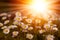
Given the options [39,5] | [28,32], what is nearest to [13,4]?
[39,5]

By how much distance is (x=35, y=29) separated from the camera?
3898 millimetres

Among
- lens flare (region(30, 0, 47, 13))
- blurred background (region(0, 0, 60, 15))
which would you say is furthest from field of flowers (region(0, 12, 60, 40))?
blurred background (region(0, 0, 60, 15))

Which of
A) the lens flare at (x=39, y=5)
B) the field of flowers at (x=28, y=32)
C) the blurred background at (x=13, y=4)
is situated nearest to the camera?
the field of flowers at (x=28, y=32)

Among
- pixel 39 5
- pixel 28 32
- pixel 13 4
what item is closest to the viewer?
pixel 28 32

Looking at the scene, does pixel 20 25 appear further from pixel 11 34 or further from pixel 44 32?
pixel 44 32

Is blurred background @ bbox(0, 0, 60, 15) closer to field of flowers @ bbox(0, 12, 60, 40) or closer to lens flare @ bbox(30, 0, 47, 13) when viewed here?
lens flare @ bbox(30, 0, 47, 13)

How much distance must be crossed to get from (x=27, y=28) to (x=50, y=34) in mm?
482

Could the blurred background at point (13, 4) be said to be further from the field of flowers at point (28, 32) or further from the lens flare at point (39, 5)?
the field of flowers at point (28, 32)

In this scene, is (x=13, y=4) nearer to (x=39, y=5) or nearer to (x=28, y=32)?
(x=39, y=5)

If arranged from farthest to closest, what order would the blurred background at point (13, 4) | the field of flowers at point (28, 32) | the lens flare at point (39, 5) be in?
the blurred background at point (13, 4) → the lens flare at point (39, 5) → the field of flowers at point (28, 32)

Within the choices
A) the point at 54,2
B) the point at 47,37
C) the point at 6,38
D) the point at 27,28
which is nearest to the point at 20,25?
the point at 27,28

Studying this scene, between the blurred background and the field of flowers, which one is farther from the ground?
the blurred background

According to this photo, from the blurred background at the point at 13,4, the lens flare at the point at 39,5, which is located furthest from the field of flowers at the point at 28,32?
the blurred background at the point at 13,4

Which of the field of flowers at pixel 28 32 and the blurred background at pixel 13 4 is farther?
the blurred background at pixel 13 4
